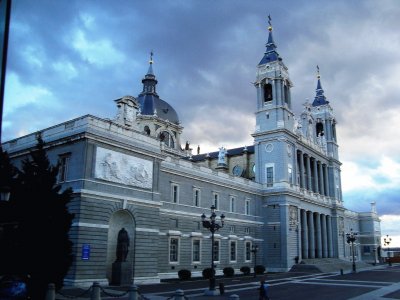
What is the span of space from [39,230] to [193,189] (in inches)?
1075

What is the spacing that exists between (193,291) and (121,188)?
9816mm

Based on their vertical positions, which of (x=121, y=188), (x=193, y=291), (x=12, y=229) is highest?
(x=121, y=188)

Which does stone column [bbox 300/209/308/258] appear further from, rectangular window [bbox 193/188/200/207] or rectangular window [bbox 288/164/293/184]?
rectangular window [bbox 193/188/200/207]

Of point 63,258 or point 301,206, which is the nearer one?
point 63,258

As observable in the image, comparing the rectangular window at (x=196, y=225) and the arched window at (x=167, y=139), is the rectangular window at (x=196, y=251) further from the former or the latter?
the arched window at (x=167, y=139)

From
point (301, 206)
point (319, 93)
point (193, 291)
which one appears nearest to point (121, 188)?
point (193, 291)

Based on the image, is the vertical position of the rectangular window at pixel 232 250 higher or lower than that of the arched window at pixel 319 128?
lower

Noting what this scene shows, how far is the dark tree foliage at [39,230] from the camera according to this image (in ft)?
62.1

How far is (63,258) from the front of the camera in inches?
784

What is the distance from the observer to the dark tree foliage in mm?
18922

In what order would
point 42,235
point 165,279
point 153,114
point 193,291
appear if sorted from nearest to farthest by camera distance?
point 42,235 → point 193,291 → point 165,279 → point 153,114

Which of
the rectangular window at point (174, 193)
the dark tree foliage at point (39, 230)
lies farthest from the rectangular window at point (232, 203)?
the dark tree foliage at point (39, 230)

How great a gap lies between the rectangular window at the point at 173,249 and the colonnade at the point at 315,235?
2767 cm

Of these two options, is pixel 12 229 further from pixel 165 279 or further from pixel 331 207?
pixel 331 207
